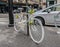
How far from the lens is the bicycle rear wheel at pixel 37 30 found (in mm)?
5361

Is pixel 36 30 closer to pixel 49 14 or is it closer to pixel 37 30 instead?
pixel 37 30

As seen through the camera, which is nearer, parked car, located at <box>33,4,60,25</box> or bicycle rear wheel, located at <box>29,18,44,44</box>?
bicycle rear wheel, located at <box>29,18,44,44</box>

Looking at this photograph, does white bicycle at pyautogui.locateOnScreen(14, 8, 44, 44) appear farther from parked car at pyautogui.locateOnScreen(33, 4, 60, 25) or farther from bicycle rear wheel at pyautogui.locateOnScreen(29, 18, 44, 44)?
parked car at pyautogui.locateOnScreen(33, 4, 60, 25)

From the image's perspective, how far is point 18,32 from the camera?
757 cm

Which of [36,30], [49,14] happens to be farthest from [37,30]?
[49,14]

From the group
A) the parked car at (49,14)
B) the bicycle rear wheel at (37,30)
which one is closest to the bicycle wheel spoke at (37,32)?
the bicycle rear wheel at (37,30)

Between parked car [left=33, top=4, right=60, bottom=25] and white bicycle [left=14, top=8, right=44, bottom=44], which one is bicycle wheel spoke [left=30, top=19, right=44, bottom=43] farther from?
parked car [left=33, top=4, right=60, bottom=25]

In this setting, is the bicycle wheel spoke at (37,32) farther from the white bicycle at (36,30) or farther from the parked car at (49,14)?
the parked car at (49,14)

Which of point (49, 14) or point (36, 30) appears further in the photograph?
point (49, 14)

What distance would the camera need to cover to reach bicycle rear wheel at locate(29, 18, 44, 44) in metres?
5.36

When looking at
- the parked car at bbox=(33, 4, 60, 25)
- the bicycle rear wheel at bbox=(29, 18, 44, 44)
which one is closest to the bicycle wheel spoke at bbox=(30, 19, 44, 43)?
the bicycle rear wheel at bbox=(29, 18, 44, 44)

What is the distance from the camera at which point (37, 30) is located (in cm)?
557

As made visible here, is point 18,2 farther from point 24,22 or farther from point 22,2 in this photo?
point 24,22

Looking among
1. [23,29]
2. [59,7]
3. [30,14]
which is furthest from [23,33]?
[59,7]
